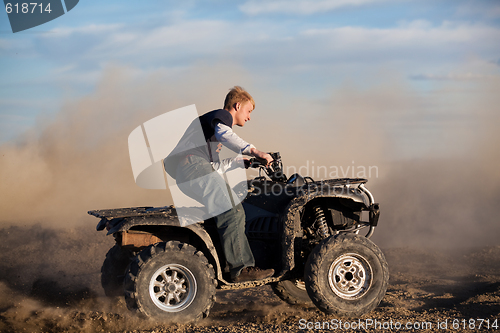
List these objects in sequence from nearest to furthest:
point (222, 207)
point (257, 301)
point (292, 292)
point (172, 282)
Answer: point (172, 282) → point (222, 207) → point (292, 292) → point (257, 301)

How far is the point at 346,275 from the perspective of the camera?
5.12 metres

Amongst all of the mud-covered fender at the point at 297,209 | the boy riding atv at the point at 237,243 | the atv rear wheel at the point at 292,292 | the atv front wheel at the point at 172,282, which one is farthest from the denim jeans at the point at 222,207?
the atv rear wheel at the point at 292,292

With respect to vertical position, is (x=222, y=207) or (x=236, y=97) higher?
(x=236, y=97)

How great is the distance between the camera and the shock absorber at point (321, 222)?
5.43 m

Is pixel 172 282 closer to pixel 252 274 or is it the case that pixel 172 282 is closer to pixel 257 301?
pixel 252 274

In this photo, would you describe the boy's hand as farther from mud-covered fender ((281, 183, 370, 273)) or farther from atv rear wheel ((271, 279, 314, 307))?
atv rear wheel ((271, 279, 314, 307))

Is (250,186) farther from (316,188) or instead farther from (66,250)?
(66,250)

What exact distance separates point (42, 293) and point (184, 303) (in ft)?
11.6

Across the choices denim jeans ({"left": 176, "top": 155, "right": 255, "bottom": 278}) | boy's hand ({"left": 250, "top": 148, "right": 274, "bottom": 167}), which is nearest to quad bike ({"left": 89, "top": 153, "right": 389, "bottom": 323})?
denim jeans ({"left": 176, "top": 155, "right": 255, "bottom": 278})

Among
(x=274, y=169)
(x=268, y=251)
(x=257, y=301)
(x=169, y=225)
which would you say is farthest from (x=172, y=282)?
(x=257, y=301)

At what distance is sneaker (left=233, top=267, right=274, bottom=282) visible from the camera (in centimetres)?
503

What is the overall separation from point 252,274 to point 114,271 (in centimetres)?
197

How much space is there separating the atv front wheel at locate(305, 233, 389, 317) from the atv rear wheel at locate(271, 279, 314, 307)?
3.64 ft

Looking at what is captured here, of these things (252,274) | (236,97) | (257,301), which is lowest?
(257,301)
